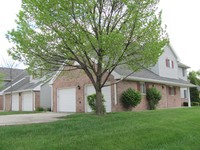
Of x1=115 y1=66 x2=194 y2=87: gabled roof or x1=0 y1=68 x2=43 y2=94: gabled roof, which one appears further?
x1=0 y1=68 x2=43 y2=94: gabled roof

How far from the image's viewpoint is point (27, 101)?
3030 cm

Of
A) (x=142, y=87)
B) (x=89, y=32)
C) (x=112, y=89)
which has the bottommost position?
(x=112, y=89)

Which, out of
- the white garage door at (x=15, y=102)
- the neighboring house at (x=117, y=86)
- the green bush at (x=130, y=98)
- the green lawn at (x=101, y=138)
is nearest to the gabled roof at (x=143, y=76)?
the neighboring house at (x=117, y=86)

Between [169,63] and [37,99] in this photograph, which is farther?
[37,99]

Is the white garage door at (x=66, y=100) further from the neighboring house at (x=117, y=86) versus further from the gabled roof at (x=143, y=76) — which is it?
the gabled roof at (x=143, y=76)

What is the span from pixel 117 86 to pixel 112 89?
0.49 metres

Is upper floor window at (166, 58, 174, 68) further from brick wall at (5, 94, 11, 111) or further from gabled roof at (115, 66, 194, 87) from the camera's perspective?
brick wall at (5, 94, 11, 111)

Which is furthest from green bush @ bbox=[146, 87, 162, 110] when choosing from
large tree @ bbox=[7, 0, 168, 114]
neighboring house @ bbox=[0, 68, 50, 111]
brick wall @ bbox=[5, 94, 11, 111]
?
brick wall @ bbox=[5, 94, 11, 111]

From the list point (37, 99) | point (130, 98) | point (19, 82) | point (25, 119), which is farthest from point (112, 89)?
point (19, 82)

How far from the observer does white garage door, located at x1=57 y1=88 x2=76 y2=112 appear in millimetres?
23422

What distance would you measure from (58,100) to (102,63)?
12.9m

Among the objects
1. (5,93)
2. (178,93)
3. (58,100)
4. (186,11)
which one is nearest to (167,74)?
(178,93)

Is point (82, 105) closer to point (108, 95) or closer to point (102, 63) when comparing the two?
point (108, 95)

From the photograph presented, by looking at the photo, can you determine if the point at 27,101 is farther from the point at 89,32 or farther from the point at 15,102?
the point at 89,32
